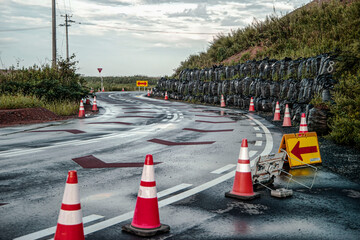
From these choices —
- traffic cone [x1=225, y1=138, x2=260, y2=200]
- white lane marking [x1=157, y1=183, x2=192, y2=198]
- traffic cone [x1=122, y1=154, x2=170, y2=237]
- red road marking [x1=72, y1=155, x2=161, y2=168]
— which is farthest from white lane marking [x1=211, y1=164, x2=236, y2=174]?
traffic cone [x1=122, y1=154, x2=170, y2=237]

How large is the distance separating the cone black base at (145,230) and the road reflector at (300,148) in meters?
4.03

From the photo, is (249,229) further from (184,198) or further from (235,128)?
(235,128)

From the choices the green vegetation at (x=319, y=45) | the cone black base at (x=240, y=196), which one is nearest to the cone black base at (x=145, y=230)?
the cone black base at (x=240, y=196)

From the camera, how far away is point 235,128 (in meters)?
15.1

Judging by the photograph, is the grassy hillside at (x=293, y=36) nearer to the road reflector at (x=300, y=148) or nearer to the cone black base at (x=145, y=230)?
the road reflector at (x=300, y=148)

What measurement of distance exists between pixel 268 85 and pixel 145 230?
20.1 meters

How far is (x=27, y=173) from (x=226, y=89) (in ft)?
79.8

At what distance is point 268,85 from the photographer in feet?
77.7

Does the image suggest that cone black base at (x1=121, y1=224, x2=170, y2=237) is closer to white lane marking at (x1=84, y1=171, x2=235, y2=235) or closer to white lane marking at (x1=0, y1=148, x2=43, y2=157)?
white lane marking at (x1=84, y1=171, x2=235, y2=235)

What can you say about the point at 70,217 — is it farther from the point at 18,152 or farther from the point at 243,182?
the point at 18,152

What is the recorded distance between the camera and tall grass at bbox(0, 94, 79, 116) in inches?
723

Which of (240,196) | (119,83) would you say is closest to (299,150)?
(240,196)

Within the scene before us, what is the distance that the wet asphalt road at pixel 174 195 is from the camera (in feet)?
15.3

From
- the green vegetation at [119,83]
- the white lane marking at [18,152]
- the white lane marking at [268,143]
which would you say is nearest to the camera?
the white lane marking at [18,152]
